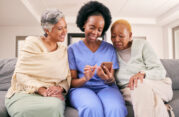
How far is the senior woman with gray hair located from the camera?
3.24ft

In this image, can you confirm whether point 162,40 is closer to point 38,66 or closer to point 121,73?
point 121,73

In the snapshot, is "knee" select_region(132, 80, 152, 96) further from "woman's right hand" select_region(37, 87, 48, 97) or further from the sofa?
"woman's right hand" select_region(37, 87, 48, 97)

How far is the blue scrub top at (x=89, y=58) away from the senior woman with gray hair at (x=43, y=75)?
0.07m

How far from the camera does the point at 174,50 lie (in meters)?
5.98

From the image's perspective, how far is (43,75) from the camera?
1189mm

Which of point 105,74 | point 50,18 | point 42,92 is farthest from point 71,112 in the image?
point 50,18

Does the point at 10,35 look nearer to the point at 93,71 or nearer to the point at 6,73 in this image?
the point at 6,73

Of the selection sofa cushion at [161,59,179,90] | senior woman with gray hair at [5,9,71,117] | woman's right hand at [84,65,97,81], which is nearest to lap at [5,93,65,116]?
senior woman with gray hair at [5,9,71,117]

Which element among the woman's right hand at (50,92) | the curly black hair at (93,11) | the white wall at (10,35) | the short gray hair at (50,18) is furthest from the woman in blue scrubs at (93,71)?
the white wall at (10,35)

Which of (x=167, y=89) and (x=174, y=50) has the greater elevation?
(x=174, y=50)

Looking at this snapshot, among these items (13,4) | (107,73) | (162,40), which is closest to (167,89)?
(107,73)

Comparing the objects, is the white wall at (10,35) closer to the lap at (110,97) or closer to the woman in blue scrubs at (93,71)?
the woman in blue scrubs at (93,71)

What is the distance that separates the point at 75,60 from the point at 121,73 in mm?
367

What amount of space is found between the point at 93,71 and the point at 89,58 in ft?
0.68
